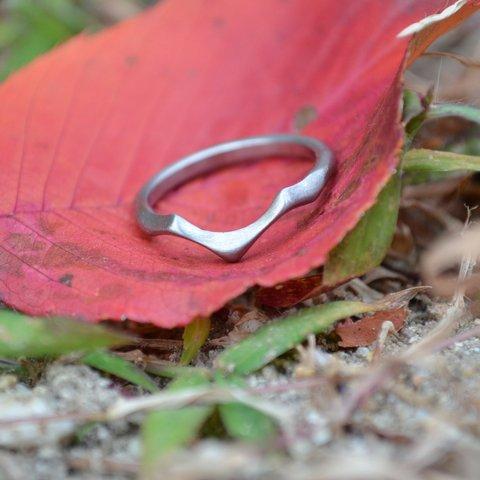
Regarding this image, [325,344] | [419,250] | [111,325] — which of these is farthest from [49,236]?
[419,250]

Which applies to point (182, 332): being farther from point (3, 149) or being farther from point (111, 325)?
point (3, 149)

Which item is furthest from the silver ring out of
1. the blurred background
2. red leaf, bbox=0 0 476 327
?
the blurred background

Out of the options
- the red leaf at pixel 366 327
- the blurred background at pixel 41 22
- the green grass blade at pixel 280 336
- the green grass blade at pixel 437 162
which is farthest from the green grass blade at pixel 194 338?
the blurred background at pixel 41 22

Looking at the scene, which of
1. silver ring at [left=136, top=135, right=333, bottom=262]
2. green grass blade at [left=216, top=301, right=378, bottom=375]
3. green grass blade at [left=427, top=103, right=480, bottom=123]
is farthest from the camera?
green grass blade at [left=427, top=103, right=480, bottom=123]

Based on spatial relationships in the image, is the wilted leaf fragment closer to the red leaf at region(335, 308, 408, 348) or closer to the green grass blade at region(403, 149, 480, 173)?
the red leaf at region(335, 308, 408, 348)

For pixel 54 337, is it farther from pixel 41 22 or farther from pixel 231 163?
pixel 41 22
